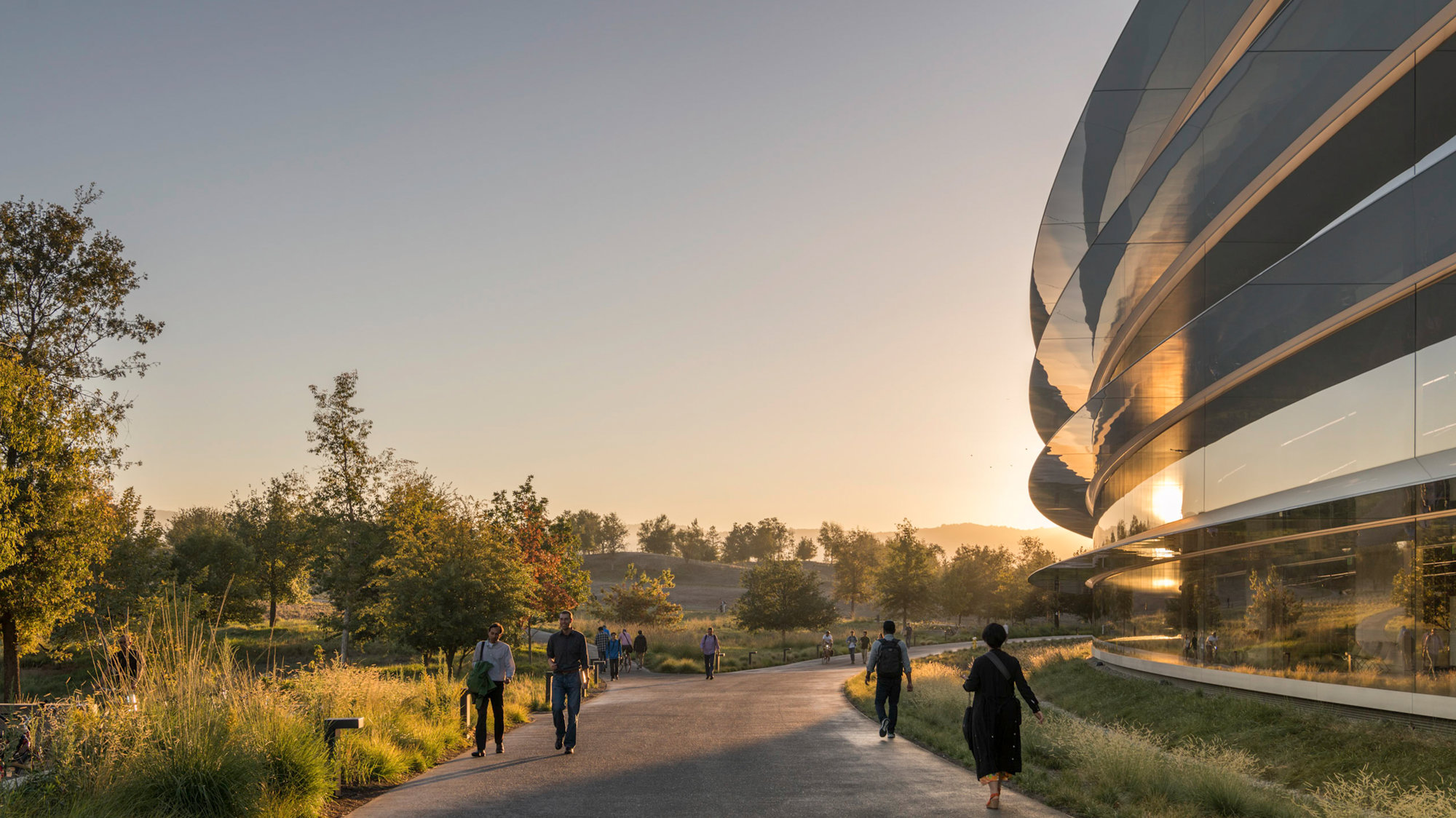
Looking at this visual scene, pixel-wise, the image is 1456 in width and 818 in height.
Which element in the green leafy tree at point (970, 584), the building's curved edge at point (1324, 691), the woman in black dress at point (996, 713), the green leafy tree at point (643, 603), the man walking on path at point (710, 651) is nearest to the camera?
the woman in black dress at point (996, 713)

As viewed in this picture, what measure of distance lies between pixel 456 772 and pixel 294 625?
199ft

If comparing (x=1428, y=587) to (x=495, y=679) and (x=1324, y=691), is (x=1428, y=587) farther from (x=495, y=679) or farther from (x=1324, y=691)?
(x=495, y=679)

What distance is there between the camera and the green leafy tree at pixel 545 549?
43.8 metres

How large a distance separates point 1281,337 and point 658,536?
604 ft

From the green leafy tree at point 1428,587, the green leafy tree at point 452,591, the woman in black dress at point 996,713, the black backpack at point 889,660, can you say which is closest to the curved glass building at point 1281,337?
the green leafy tree at point 1428,587

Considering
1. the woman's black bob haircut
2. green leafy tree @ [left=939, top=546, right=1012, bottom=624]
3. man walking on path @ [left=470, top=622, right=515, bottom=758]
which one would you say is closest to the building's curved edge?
the woman's black bob haircut

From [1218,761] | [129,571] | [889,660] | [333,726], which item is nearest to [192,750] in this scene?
[333,726]

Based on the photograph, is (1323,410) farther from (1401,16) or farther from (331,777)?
(331,777)

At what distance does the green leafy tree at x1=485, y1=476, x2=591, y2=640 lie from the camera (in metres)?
43.8

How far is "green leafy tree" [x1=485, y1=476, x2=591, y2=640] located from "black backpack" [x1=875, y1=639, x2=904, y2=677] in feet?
94.7

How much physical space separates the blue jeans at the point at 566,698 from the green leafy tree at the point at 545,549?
2908cm

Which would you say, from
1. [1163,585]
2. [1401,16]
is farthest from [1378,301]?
[1163,585]

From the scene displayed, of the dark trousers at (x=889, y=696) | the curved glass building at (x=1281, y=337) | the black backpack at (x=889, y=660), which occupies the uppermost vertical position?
the curved glass building at (x=1281, y=337)

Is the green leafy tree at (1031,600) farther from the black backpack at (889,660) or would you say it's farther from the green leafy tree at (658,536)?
the green leafy tree at (658,536)
